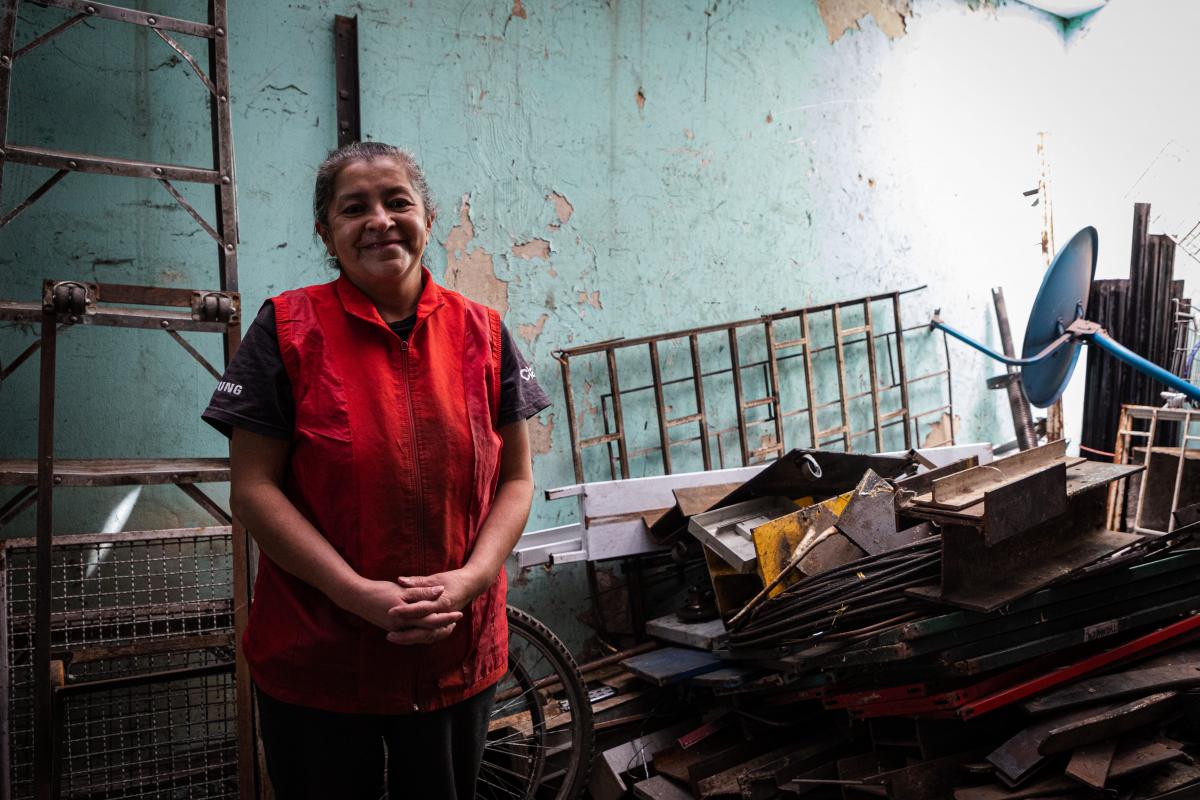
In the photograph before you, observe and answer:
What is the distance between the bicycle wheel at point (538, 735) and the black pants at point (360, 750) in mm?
1122

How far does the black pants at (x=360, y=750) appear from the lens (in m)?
1.42

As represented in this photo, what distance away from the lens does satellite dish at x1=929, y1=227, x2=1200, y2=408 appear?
12.4ft

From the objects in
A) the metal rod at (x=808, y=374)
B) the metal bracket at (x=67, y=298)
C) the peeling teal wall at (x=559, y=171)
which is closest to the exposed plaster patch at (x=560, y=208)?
the peeling teal wall at (x=559, y=171)

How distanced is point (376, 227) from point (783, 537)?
164cm

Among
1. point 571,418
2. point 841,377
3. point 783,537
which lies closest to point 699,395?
point 571,418

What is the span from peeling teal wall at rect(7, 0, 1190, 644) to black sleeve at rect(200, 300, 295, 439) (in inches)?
58.1

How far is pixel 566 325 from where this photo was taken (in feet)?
11.1

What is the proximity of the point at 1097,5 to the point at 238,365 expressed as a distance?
5.85 m

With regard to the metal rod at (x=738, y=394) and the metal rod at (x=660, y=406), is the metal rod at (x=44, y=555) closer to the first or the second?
the metal rod at (x=660, y=406)

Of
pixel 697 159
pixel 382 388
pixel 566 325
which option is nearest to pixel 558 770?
pixel 566 325

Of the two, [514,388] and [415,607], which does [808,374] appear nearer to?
[514,388]

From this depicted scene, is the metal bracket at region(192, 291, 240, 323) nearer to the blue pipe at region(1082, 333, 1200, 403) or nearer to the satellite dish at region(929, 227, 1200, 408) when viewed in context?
the satellite dish at region(929, 227, 1200, 408)

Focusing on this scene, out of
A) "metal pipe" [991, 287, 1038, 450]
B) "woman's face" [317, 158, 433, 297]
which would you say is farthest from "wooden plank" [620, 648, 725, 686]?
"metal pipe" [991, 287, 1038, 450]

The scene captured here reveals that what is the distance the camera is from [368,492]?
1.38 metres
